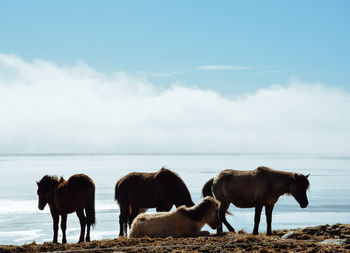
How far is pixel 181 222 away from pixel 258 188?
2845 millimetres

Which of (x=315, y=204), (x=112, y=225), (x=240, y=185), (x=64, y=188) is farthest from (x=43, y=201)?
(x=315, y=204)

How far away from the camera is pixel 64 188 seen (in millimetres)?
12578

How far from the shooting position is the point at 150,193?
14.2m

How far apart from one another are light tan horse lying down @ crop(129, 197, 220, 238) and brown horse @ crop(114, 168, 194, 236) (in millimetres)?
2250

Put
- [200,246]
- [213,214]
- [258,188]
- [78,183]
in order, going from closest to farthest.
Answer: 1. [200,246]
2. [213,214]
3. [78,183]
4. [258,188]

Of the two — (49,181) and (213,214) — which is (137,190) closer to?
(49,181)

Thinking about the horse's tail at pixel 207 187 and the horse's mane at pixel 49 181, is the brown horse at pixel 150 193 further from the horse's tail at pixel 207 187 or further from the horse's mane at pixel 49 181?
the horse's mane at pixel 49 181

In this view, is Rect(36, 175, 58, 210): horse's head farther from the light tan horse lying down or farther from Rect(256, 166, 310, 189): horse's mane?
Rect(256, 166, 310, 189): horse's mane

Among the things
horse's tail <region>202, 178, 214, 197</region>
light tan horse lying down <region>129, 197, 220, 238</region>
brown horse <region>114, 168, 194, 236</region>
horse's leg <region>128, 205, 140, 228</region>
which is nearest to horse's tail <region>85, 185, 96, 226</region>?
light tan horse lying down <region>129, 197, 220, 238</region>

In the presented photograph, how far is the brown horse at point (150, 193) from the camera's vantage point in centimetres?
1387

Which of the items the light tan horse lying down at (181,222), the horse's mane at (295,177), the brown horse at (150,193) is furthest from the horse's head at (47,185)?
the horse's mane at (295,177)

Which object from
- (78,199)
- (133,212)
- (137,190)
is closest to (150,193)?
(137,190)

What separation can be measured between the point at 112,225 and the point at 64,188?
40.5 ft

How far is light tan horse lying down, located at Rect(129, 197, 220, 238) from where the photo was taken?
1137cm
